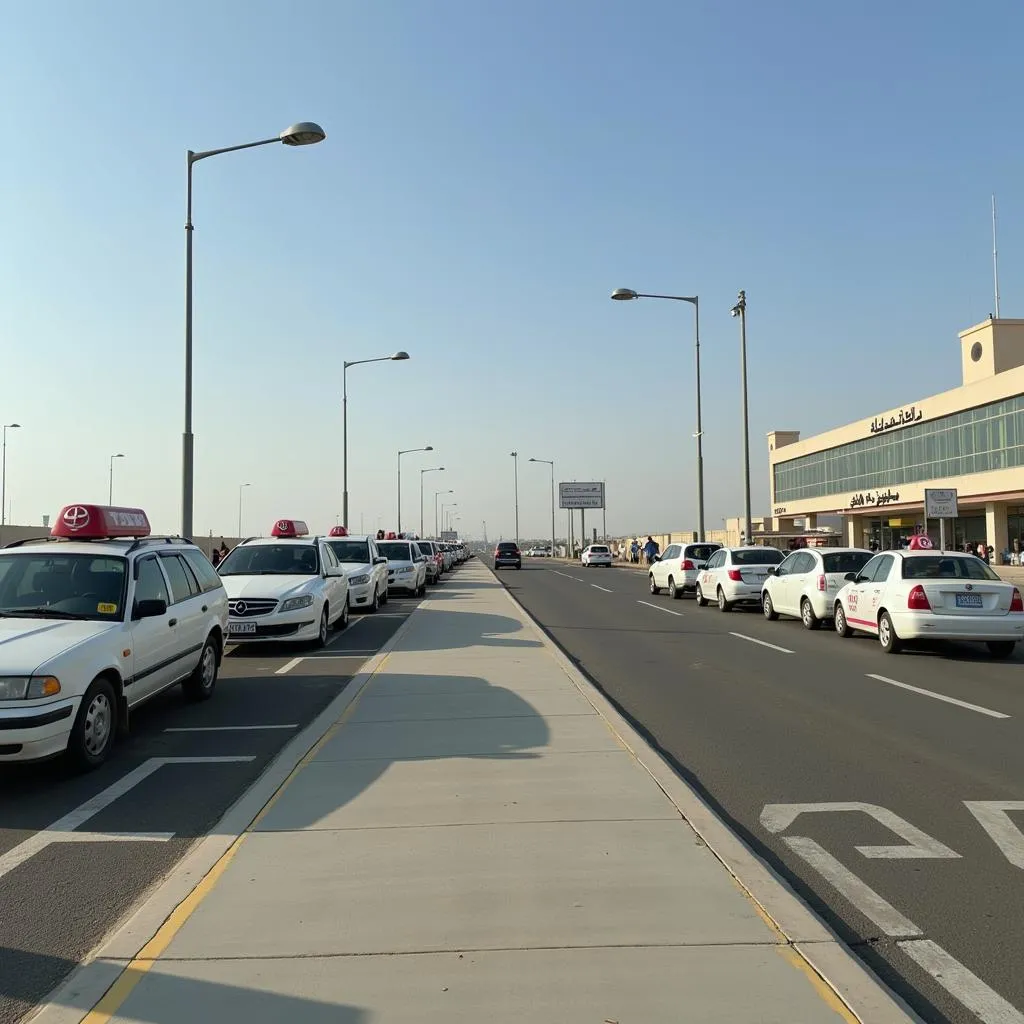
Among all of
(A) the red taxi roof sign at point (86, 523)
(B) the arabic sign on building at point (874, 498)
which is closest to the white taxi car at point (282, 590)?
(A) the red taxi roof sign at point (86, 523)

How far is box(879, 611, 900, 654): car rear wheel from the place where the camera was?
45.3 ft

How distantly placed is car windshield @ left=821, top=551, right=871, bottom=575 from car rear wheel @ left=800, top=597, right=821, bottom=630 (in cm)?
78

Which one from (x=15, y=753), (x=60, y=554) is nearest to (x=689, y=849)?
(x=15, y=753)

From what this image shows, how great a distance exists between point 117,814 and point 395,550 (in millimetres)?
22839

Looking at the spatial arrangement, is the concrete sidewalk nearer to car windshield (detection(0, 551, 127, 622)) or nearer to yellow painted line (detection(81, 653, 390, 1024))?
yellow painted line (detection(81, 653, 390, 1024))

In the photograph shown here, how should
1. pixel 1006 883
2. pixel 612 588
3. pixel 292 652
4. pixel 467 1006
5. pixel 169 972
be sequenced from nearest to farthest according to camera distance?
pixel 467 1006, pixel 169 972, pixel 1006 883, pixel 292 652, pixel 612 588

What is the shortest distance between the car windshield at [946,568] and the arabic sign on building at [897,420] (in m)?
47.5

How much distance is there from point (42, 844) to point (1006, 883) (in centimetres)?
516

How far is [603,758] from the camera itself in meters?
7.07

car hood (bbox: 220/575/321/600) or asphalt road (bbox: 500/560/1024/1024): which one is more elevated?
car hood (bbox: 220/575/321/600)

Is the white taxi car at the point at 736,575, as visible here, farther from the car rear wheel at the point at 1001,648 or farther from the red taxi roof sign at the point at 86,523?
the red taxi roof sign at the point at 86,523

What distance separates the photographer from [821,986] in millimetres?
3510

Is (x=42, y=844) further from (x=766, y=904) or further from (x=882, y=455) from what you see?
(x=882, y=455)

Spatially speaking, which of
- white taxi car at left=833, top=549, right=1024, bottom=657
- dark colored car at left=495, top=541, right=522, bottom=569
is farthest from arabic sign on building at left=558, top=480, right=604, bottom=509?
white taxi car at left=833, top=549, right=1024, bottom=657
